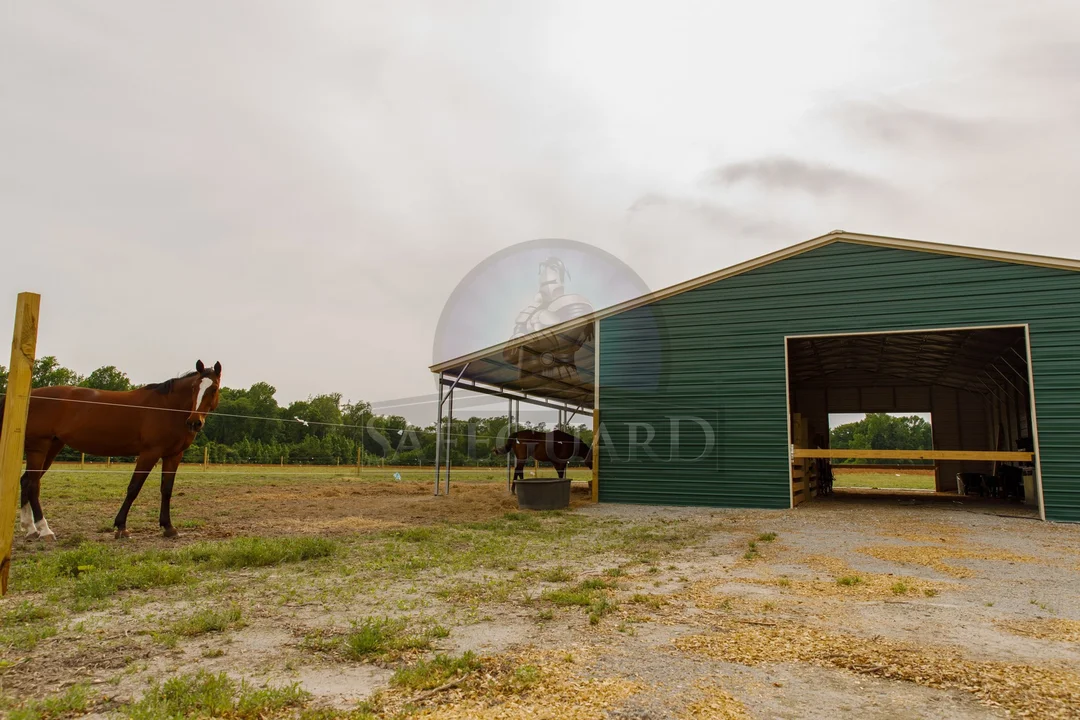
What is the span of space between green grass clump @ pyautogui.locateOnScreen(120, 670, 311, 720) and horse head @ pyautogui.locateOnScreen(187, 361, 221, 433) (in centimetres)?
540

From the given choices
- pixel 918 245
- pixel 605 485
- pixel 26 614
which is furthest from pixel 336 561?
pixel 918 245

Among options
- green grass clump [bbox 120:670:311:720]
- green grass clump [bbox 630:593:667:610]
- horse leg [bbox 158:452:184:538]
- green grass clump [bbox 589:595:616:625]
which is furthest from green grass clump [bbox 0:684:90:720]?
horse leg [bbox 158:452:184:538]

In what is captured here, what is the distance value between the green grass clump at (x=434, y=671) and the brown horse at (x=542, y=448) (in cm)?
1243

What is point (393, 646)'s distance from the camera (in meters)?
3.45

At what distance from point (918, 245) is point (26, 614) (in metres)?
13.1

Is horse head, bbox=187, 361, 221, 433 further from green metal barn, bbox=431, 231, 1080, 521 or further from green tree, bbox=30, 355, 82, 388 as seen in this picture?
green tree, bbox=30, 355, 82, 388

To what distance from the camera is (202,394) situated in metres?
7.71

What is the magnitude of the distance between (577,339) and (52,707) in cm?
1265

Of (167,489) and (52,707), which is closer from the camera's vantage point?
(52,707)

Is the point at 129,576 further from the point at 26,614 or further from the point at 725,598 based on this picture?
the point at 725,598

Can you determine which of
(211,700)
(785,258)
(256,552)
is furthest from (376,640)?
(785,258)

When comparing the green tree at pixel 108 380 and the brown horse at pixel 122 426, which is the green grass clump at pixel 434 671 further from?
the green tree at pixel 108 380

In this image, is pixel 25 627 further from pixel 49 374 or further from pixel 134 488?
pixel 49 374

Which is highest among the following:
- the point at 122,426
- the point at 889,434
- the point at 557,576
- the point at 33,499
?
the point at 889,434
